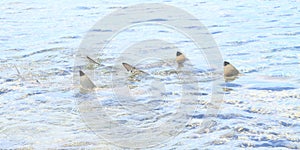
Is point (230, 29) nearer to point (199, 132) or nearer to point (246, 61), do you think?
point (246, 61)

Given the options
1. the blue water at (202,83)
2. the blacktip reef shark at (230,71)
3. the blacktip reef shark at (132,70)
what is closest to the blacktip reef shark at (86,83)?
the blue water at (202,83)

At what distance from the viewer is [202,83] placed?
762 cm

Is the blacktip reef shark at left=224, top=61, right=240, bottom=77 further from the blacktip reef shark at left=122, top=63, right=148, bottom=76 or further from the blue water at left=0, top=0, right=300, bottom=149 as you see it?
the blacktip reef shark at left=122, top=63, right=148, bottom=76

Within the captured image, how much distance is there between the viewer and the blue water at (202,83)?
18.3ft

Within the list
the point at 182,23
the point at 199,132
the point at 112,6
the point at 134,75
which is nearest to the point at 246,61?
the point at 134,75

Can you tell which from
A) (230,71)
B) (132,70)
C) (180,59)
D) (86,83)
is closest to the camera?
(86,83)

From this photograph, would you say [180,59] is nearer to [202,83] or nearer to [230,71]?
[230,71]

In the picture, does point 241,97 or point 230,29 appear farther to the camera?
point 230,29

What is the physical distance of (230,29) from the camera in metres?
11.7

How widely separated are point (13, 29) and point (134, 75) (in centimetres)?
577

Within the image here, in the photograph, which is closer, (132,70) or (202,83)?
(202,83)

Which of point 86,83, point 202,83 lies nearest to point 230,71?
point 202,83

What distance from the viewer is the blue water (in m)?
5.58

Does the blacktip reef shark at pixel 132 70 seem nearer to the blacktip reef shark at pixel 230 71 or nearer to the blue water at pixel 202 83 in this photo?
the blue water at pixel 202 83
